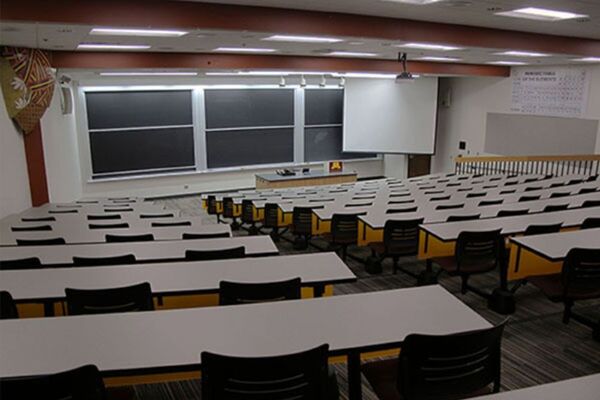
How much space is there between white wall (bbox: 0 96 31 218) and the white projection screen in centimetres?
1015

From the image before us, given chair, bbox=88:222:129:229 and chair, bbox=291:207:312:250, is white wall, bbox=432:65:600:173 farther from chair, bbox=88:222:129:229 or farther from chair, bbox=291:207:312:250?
chair, bbox=88:222:129:229

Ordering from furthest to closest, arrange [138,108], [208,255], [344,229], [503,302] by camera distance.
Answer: [138,108] < [344,229] < [503,302] < [208,255]

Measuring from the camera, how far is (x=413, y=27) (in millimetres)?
6172

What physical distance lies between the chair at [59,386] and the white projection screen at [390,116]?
14178 millimetres

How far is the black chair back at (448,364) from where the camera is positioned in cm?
226

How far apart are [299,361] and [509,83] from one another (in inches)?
525

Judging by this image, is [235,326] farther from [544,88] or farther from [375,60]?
[544,88]

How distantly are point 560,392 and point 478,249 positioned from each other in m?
2.84

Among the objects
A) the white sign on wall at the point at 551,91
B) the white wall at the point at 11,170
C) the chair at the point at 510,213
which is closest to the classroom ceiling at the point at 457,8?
the chair at the point at 510,213

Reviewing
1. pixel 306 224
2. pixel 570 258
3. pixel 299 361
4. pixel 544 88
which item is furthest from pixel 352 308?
Result: pixel 544 88

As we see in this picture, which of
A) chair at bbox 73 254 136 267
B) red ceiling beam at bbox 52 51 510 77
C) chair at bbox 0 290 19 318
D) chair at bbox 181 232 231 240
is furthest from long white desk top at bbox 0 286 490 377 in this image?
red ceiling beam at bbox 52 51 510 77

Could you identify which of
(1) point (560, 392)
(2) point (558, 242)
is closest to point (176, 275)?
(1) point (560, 392)

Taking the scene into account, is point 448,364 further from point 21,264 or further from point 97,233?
point 97,233

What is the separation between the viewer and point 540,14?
561cm
